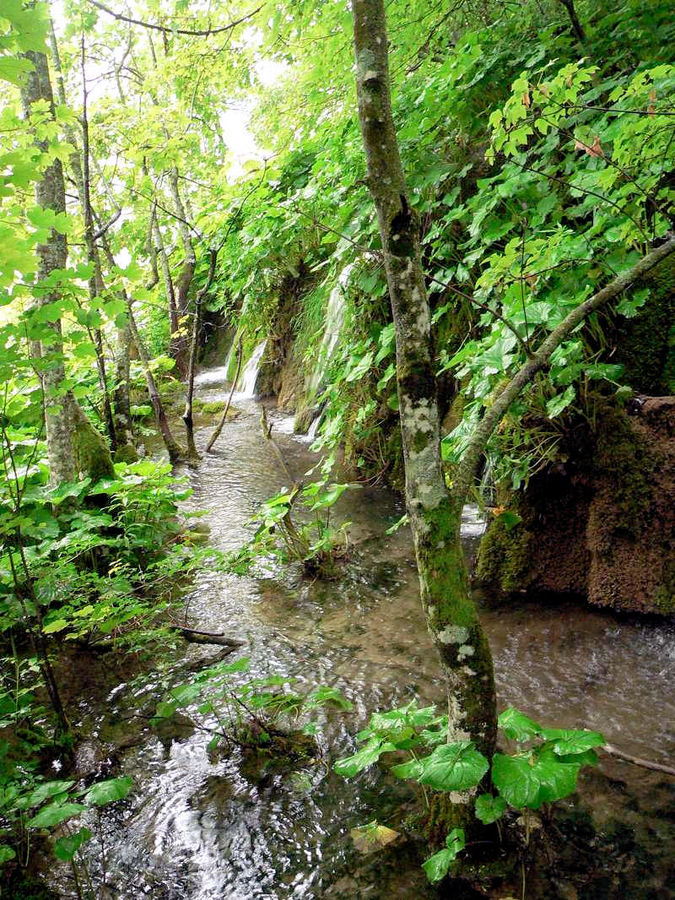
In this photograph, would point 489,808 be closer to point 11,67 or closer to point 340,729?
point 340,729

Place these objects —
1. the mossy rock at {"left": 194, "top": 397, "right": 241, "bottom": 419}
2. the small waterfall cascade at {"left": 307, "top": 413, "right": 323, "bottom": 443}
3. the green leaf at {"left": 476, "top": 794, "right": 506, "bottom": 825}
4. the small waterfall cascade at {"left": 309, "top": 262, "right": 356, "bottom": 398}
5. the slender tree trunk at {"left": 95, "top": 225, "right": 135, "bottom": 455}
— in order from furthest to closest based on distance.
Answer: the mossy rock at {"left": 194, "top": 397, "right": 241, "bottom": 419} < the small waterfall cascade at {"left": 307, "top": 413, "right": 323, "bottom": 443} < the slender tree trunk at {"left": 95, "top": 225, "right": 135, "bottom": 455} < the small waterfall cascade at {"left": 309, "top": 262, "right": 356, "bottom": 398} < the green leaf at {"left": 476, "top": 794, "right": 506, "bottom": 825}

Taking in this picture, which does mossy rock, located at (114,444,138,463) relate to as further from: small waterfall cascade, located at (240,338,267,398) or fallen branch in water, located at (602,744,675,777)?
fallen branch in water, located at (602,744,675,777)

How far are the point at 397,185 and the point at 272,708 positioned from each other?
7.87 feet

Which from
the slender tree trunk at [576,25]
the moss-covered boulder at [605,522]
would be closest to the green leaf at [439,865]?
the moss-covered boulder at [605,522]

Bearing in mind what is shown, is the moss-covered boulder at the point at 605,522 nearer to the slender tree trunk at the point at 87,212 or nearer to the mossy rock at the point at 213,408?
the slender tree trunk at the point at 87,212

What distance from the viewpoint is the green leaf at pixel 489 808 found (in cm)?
151

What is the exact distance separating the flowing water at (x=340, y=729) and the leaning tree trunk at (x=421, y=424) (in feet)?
2.26

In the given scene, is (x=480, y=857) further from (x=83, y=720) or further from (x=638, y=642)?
(x=83, y=720)

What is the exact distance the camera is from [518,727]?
5.22 feet

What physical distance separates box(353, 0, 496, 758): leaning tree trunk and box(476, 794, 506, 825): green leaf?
13 cm

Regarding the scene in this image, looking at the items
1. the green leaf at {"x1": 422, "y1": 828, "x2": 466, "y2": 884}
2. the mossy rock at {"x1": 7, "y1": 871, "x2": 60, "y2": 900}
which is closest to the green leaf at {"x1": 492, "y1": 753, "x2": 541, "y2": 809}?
the green leaf at {"x1": 422, "y1": 828, "x2": 466, "y2": 884}

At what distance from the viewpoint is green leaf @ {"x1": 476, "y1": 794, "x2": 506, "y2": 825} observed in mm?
1511

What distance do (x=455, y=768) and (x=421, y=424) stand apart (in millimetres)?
976

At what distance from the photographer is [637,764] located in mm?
1972
